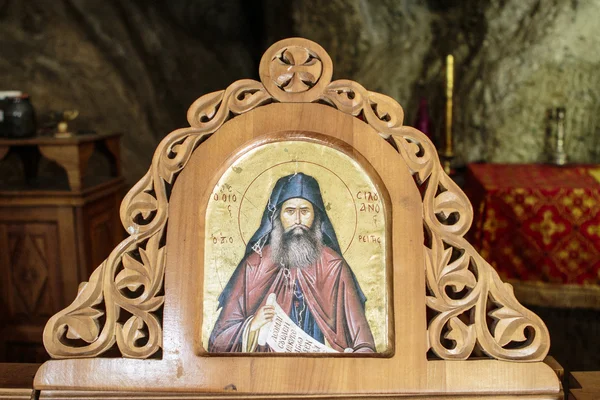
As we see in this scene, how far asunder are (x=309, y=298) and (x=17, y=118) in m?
1.95

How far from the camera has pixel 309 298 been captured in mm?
1002

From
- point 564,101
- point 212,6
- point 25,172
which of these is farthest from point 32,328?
point 564,101

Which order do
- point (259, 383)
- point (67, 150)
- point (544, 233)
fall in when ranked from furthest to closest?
point (67, 150) < point (544, 233) < point (259, 383)

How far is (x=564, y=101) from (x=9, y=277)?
2814 mm

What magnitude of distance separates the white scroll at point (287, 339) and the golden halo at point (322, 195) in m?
0.15

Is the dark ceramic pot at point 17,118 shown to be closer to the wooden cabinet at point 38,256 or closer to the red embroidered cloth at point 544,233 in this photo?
the wooden cabinet at point 38,256

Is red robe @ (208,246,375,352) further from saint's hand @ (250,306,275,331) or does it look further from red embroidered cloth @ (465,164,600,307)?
red embroidered cloth @ (465,164,600,307)

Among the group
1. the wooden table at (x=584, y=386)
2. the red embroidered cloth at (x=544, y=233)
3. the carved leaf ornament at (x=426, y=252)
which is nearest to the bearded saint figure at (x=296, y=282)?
the carved leaf ornament at (x=426, y=252)

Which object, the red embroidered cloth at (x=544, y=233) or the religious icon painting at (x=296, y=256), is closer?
the religious icon painting at (x=296, y=256)

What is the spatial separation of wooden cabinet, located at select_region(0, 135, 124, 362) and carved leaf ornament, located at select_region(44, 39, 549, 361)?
1515mm

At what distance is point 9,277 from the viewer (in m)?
2.44

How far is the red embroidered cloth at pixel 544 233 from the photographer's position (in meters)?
2.12

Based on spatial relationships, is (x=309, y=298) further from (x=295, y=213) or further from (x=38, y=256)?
(x=38, y=256)

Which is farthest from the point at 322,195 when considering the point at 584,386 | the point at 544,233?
the point at 544,233
